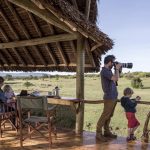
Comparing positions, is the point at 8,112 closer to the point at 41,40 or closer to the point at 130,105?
the point at 41,40

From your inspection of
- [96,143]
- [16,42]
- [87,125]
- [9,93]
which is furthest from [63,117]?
[96,143]

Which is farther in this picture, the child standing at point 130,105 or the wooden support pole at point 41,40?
the wooden support pole at point 41,40

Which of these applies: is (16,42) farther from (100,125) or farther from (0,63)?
(100,125)

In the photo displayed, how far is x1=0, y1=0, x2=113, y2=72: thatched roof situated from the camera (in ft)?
22.8

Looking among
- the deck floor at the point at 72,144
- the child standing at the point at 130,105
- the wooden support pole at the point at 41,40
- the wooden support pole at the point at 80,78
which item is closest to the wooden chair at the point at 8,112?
the deck floor at the point at 72,144

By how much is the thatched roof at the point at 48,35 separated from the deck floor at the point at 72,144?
1.93 m

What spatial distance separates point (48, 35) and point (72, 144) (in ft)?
9.88

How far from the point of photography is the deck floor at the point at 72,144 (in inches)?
251

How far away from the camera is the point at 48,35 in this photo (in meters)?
8.71

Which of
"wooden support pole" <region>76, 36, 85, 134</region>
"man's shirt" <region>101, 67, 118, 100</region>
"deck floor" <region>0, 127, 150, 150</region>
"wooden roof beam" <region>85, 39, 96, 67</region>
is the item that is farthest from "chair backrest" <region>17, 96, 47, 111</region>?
"wooden roof beam" <region>85, 39, 96, 67</region>

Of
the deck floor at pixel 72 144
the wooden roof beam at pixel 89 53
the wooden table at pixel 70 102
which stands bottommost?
the deck floor at pixel 72 144

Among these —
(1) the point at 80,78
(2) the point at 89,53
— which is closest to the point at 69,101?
(1) the point at 80,78

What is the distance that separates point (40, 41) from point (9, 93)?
1598 millimetres

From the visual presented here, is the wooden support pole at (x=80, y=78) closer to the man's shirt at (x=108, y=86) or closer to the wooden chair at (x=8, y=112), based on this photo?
the man's shirt at (x=108, y=86)
